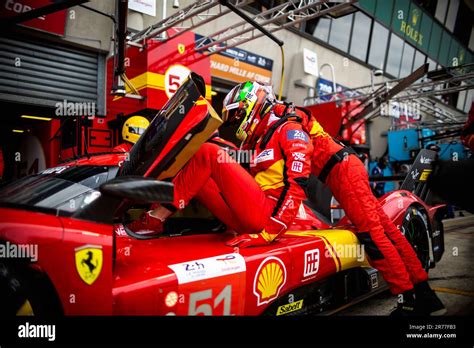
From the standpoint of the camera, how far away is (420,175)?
4.00 meters

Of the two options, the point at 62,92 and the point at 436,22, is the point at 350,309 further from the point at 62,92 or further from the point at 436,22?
the point at 436,22

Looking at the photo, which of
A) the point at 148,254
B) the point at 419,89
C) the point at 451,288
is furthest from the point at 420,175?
the point at 419,89

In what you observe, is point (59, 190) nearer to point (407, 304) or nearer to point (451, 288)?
point (407, 304)

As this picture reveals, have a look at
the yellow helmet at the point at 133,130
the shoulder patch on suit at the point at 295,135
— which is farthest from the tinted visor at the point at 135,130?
the shoulder patch on suit at the point at 295,135

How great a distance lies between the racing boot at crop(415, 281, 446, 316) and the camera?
2547 millimetres

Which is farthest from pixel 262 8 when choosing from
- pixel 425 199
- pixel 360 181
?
pixel 360 181

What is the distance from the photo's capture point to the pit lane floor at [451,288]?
2.93 metres

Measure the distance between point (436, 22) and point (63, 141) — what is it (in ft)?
55.6

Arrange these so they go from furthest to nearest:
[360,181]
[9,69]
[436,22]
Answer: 1. [436,22]
2. [9,69]
3. [360,181]

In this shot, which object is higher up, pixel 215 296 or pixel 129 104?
pixel 129 104

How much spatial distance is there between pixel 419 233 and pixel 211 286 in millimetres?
2531

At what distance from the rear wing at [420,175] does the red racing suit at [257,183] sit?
1.88m

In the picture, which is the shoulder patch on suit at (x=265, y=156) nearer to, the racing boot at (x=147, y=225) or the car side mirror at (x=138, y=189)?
the racing boot at (x=147, y=225)

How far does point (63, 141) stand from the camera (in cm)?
612
